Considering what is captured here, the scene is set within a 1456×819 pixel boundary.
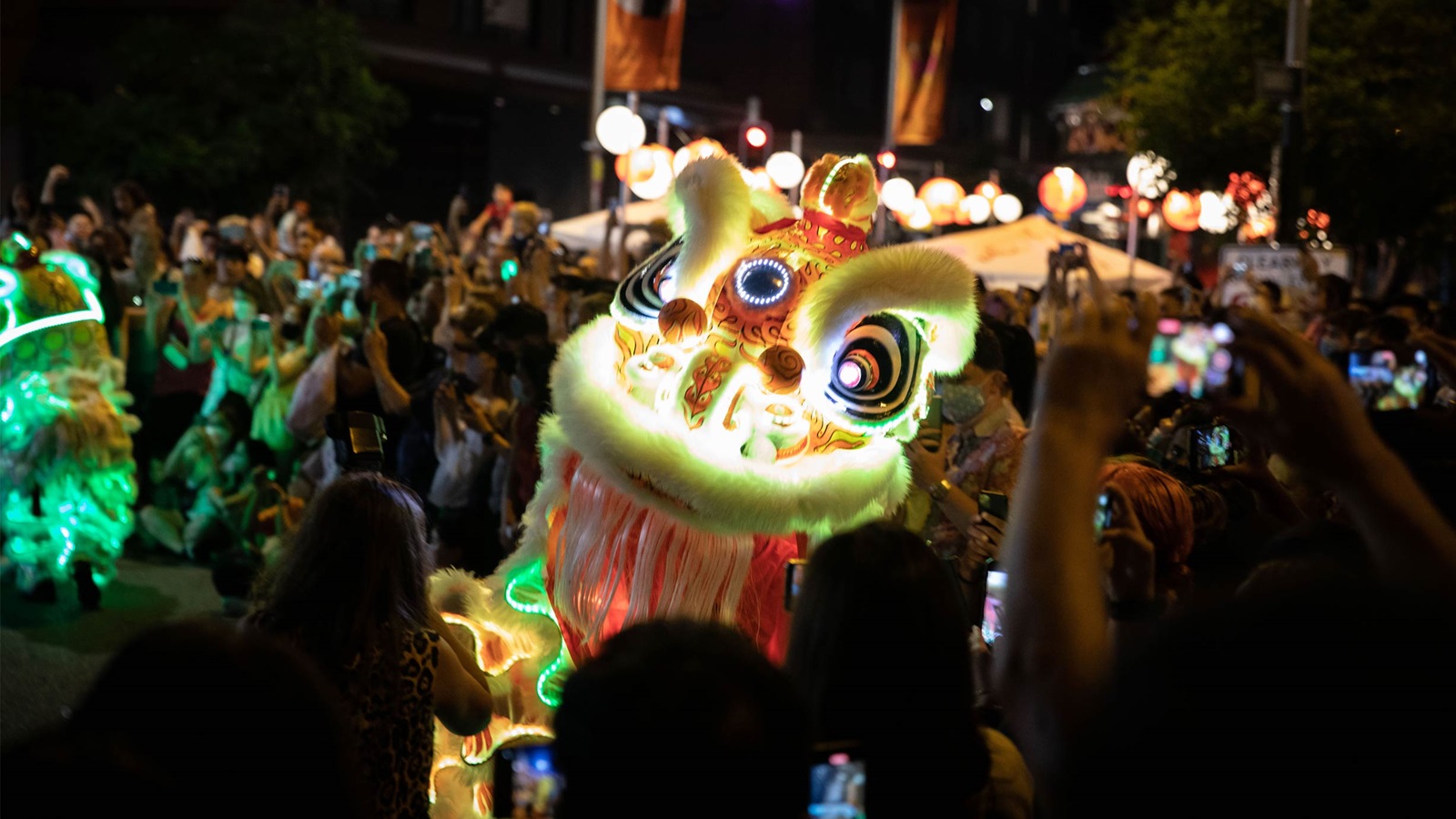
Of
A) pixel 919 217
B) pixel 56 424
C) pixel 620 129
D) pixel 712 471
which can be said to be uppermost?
pixel 620 129

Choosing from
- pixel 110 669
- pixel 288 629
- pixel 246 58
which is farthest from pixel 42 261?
pixel 246 58

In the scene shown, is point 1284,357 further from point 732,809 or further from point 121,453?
point 121,453

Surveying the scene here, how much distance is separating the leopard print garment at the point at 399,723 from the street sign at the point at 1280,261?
9.44 metres

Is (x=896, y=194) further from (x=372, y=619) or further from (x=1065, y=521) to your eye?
(x=1065, y=521)

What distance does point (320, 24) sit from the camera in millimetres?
21500

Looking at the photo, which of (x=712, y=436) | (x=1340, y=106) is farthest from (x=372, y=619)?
(x=1340, y=106)

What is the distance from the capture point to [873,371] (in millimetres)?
3818

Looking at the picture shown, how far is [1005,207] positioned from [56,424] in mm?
17203

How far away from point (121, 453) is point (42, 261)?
1.01m

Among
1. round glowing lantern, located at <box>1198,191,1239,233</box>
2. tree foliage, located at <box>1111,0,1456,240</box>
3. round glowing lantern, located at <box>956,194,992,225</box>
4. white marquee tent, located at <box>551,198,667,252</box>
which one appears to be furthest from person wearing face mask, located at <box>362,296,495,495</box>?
round glowing lantern, located at <box>956,194,992,225</box>

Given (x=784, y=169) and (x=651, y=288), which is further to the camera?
(x=784, y=169)

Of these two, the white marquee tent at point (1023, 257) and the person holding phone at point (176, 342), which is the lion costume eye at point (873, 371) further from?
the white marquee tent at point (1023, 257)

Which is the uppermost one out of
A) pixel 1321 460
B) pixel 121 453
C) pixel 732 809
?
pixel 1321 460

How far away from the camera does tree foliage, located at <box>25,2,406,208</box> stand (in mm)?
20016
